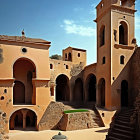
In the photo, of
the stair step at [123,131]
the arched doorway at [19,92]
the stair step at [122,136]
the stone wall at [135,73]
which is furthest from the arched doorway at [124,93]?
the arched doorway at [19,92]

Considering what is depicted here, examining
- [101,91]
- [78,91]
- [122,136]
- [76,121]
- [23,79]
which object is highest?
[23,79]

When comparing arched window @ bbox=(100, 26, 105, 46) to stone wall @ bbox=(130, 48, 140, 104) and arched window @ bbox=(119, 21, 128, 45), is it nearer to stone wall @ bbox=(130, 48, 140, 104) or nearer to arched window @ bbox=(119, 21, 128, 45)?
arched window @ bbox=(119, 21, 128, 45)

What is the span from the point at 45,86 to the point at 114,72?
906 cm

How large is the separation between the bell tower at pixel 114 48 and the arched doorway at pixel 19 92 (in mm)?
11173

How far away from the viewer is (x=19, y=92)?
824 inches

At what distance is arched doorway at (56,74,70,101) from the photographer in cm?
2470

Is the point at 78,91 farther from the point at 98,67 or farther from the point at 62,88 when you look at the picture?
the point at 98,67

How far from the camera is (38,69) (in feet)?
59.9

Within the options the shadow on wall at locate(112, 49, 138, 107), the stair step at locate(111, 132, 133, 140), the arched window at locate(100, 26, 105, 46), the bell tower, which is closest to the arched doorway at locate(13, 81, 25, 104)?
the bell tower

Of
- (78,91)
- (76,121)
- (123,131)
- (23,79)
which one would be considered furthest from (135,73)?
(23,79)

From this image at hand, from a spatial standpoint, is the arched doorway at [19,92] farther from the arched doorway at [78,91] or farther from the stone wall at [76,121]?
the arched doorway at [78,91]

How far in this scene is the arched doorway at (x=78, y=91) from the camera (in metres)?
24.7

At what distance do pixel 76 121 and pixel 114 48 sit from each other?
10189 millimetres

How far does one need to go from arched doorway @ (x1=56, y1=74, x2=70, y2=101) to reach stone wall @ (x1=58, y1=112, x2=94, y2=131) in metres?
7.66
